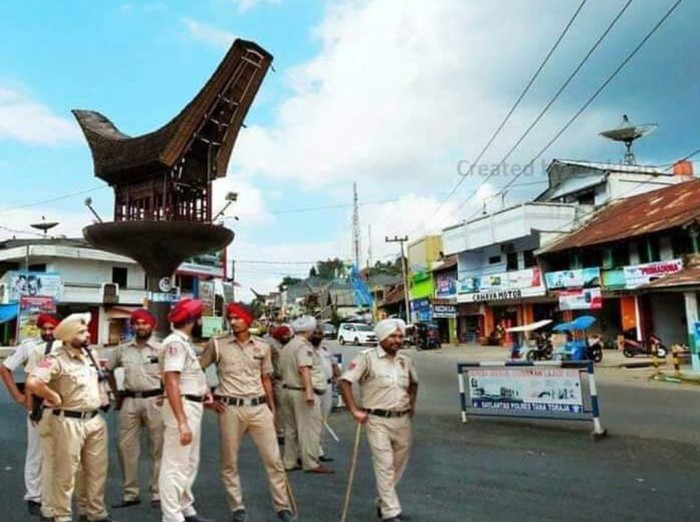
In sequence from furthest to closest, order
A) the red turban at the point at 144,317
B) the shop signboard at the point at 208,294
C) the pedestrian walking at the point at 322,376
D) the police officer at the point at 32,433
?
1. the shop signboard at the point at 208,294
2. the pedestrian walking at the point at 322,376
3. the red turban at the point at 144,317
4. the police officer at the point at 32,433

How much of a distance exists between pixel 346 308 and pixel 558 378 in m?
69.2

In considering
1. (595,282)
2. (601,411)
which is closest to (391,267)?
(595,282)

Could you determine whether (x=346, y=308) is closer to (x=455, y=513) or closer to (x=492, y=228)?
(x=492, y=228)

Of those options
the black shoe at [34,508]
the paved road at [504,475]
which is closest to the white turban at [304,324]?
the paved road at [504,475]

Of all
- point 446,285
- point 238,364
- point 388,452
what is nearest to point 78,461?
point 238,364

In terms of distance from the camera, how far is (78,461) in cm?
443

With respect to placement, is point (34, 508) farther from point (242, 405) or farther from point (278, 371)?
point (278, 371)

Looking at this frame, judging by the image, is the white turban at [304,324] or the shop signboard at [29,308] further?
the shop signboard at [29,308]

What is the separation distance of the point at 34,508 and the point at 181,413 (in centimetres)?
186

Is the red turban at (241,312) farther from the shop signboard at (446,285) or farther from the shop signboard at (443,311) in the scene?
the shop signboard at (446,285)

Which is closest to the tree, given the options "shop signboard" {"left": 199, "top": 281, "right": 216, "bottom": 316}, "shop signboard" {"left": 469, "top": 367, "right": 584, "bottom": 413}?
"shop signboard" {"left": 199, "top": 281, "right": 216, "bottom": 316}

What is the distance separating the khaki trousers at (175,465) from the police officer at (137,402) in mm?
954

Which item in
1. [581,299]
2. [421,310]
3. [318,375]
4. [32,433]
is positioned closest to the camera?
[32,433]

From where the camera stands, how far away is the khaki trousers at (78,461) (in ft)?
14.3
